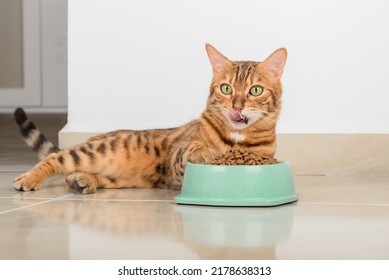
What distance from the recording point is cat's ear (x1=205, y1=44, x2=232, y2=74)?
85.7 inches

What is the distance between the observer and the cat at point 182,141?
2117mm

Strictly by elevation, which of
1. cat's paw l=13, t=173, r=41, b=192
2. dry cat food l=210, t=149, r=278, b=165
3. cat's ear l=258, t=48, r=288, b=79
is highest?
cat's ear l=258, t=48, r=288, b=79

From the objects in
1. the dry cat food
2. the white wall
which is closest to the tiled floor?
the dry cat food

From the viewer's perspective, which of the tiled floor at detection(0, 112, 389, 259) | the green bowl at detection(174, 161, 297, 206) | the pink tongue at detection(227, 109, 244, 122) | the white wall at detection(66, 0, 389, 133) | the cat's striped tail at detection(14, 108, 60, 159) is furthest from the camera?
the white wall at detection(66, 0, 389, 133)

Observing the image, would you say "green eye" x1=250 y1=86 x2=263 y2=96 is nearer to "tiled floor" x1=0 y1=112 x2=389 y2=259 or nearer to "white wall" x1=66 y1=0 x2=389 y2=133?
"tiled floor" x1=0 y1=112 x2=389 y2=259

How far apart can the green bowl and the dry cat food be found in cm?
5

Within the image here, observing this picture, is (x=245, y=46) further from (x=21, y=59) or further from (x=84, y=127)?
(x=21, y=59)

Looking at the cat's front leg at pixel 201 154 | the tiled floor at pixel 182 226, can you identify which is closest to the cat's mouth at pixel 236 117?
the cat's front leg at pixel 201 154

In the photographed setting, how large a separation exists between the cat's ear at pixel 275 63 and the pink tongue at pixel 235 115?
18 centimetres

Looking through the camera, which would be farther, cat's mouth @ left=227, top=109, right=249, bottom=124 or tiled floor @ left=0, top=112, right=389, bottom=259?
cat's mouth @ left=227, top=109, right=249, bottom=124

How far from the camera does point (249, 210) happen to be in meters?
1.92

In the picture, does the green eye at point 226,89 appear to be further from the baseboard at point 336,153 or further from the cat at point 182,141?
the baseboard at point 336,153

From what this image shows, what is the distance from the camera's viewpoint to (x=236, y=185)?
1960 millimetres

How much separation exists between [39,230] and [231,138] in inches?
28.6
